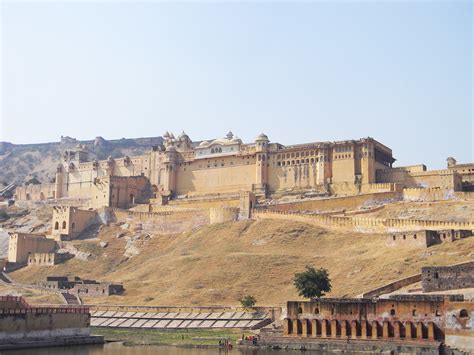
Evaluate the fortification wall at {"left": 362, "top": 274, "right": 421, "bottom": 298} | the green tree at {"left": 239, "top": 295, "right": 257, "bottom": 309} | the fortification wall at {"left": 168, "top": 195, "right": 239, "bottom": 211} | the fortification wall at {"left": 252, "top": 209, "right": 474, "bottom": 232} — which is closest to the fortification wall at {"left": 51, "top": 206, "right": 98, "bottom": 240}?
the fortification wall at {"left": 168, "top": 195, "right": 239, "bottom": 211}

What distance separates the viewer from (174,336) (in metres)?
42.8

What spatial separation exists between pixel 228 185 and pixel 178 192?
24.6ft

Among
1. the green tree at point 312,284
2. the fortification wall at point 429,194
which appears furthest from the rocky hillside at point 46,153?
the green tree at point 312,284

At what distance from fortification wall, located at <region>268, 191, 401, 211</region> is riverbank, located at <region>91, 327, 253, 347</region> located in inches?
1148

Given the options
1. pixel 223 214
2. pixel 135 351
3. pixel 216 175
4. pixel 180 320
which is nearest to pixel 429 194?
pixel 223 214

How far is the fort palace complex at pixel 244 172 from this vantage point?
→ 75.0m

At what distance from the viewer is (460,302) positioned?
3212 centimetres

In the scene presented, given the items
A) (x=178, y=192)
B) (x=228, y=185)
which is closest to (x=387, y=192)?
(x=228, y=185)

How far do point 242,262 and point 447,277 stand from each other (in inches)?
912

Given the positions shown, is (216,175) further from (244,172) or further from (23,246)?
(23,246)

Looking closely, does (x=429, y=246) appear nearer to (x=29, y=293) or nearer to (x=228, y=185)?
(x=29, y=293)

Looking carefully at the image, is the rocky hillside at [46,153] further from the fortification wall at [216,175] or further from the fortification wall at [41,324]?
the fortification wall at [41,324]

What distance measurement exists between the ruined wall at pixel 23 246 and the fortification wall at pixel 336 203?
25.0 metres

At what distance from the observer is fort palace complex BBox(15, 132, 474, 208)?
7500cm
